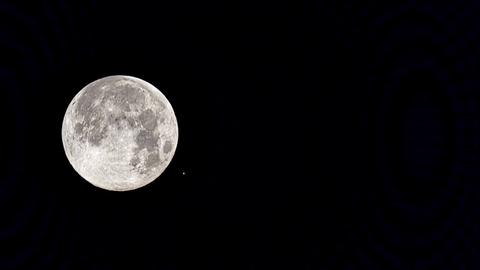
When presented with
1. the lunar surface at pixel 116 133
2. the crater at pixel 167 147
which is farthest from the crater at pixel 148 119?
the crater at pixel 167 147

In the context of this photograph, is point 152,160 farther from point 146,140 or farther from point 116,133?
point 116,133

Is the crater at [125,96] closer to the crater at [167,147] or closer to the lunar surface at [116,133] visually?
the lunar surface at [116,133]

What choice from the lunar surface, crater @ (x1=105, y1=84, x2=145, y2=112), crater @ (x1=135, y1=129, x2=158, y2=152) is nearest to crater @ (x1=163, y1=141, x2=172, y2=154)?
the lunar surface

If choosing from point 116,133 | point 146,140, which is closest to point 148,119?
point 146,140

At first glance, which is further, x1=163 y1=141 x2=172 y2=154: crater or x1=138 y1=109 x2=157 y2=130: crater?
x1=163 y1=141 x2=172 y2=154: crater

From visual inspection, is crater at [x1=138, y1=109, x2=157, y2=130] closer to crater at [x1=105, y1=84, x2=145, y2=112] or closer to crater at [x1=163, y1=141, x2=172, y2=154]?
crater at [x1=105, y1=84, x2=145, y2=112]

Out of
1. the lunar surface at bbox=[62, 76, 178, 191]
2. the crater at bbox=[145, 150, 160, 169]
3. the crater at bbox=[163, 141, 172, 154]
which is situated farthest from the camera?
the crater at bbox=[163, 141, 172, 154]

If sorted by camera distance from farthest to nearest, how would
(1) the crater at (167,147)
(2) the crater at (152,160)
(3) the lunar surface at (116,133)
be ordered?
(1) the crater at (167,147)
(2) the crater at (152,160)
(3) the lunar surface at (116,133)

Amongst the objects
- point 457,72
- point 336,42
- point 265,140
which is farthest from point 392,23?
point 265,140

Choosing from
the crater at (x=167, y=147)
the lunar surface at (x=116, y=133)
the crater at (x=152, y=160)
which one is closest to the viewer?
the lunar surface at (x=116, y=133)
